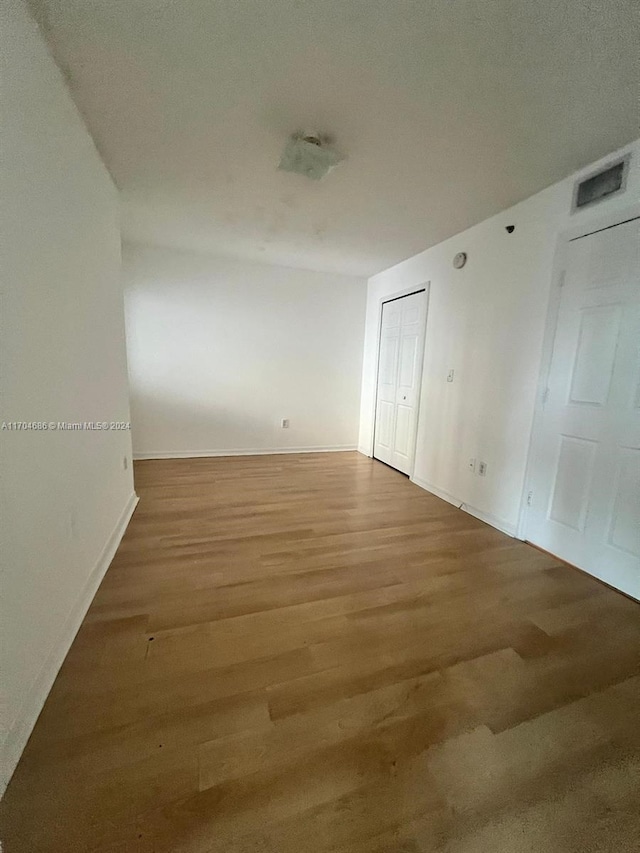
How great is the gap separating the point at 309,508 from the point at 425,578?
3.81 feet

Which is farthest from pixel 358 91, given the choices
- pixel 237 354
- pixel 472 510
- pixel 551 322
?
pixel 237 354

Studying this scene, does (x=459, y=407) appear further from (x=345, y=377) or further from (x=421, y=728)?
(x=421, y=728)

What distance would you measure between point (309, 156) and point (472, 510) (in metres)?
2.80

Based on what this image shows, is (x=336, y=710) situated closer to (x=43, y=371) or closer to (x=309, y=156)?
(x=43, y=371)

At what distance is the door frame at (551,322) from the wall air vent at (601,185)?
0.10 meters

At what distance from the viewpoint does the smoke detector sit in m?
1.84

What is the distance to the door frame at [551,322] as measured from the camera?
6.31ft

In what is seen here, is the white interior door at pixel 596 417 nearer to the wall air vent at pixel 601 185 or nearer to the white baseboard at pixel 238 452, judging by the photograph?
the wall air vent at pixel 601 185

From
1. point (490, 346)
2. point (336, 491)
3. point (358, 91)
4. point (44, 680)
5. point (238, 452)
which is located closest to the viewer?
point (44, 680)

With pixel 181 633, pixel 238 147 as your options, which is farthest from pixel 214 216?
pixel 181 633

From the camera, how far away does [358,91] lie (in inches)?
60.8

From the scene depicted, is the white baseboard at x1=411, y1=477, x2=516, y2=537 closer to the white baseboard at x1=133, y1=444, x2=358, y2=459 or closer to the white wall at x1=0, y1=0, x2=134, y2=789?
the white baseboard at x1=133, y1=444, x2=358, y2=459

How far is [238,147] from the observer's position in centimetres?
197

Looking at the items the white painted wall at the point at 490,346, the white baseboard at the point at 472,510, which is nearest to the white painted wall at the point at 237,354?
the white painted wall at the point at 490,346
